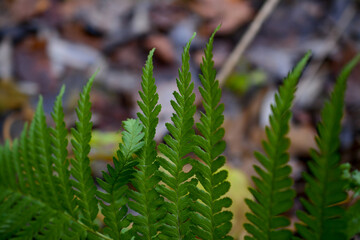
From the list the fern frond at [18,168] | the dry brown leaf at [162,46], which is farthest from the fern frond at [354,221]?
the dry brown leaf at [162,46]

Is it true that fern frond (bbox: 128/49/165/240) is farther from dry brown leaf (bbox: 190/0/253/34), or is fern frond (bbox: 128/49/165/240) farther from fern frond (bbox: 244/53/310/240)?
dry brown leaf (bbox: 190/0/253/34)

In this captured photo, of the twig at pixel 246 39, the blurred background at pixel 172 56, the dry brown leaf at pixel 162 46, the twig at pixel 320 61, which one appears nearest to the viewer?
the blurred background at pixel 172 56

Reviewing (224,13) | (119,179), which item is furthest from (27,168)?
(224,13)

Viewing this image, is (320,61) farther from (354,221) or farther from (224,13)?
(354,221)

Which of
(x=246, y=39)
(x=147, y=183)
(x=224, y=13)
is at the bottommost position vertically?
(x=147, y=183)

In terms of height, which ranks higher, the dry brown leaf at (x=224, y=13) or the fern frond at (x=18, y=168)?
the dry brown leaf at (x=224, y=13)

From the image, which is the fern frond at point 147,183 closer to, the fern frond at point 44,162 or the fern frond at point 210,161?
the fern frond at point 210,161

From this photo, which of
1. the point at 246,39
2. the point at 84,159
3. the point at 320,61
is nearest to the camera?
the point at 84,159

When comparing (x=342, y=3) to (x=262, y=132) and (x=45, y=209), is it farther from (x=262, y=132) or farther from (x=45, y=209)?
(x=45, y=209)
